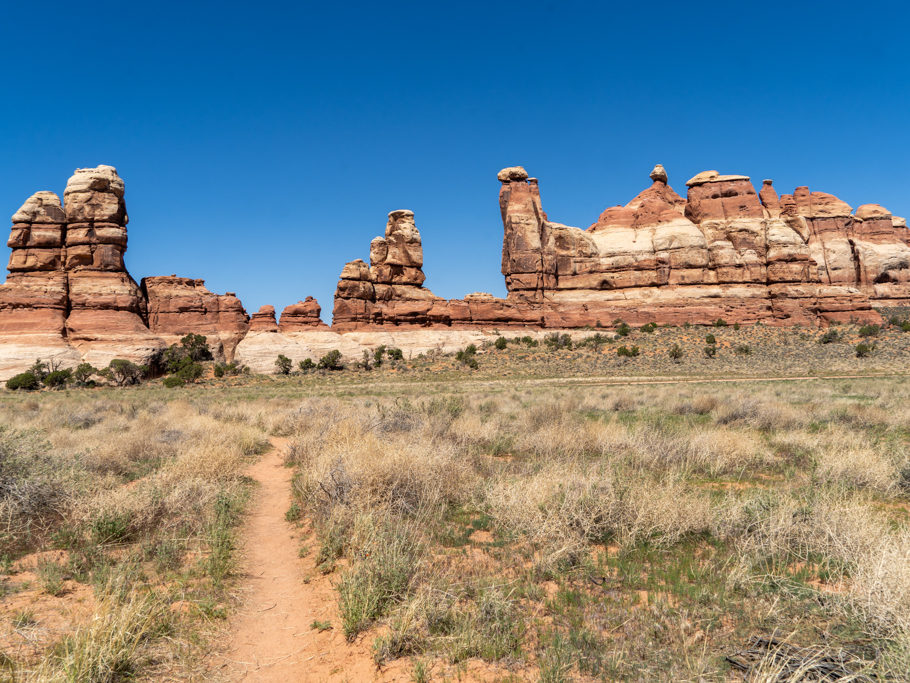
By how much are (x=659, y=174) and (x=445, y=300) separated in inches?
1750

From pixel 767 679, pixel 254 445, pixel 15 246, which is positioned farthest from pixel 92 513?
pixel 15 246

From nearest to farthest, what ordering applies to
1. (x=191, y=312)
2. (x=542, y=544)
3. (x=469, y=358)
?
1. (x=542, y=544)
2. (x=469, y=358)
3. (x=191, y=312)

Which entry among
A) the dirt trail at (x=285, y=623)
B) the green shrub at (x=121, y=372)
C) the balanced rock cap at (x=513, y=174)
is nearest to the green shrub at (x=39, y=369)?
the green shrub at (x=121, y=372)

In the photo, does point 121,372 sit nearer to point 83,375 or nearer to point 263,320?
point 83,375

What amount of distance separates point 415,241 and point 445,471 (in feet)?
184

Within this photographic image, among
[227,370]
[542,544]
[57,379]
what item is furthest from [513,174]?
[542,544]

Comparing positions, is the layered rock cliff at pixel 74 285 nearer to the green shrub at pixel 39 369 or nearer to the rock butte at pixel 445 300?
the rock butte at pixel 445 300

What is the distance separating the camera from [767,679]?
2.46m

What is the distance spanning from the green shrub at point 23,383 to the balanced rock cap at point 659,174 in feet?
270

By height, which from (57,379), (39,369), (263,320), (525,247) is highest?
(525,247)

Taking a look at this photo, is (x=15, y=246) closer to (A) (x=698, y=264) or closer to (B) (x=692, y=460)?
(B) (x=692, y=460)

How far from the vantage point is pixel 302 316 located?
57.3 metres

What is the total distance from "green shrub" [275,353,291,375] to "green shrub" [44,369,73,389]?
16332 millimetres

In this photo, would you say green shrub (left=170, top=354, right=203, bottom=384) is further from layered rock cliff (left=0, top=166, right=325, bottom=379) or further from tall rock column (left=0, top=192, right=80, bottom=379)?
tall rock column (left=0, top=192, right=80, bottom=379)
